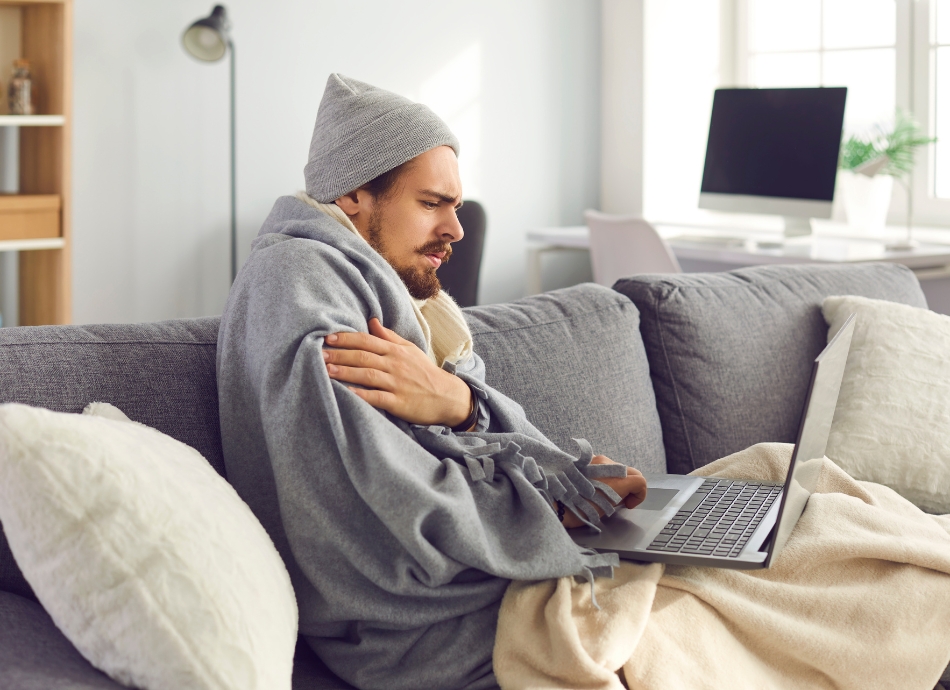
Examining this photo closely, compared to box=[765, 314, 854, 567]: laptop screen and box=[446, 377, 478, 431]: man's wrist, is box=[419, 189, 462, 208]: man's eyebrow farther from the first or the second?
box=[765, 314, 854, 567]: laptop screen

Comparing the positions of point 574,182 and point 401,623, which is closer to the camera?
point 401,623

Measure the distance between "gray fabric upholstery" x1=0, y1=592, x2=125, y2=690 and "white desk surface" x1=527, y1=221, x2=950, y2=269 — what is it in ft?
7.92

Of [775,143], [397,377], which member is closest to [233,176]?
[775,143]

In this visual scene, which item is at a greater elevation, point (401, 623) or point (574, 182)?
point (574, 182)

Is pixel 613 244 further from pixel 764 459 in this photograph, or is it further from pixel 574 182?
pixel 764 459

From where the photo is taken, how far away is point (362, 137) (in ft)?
4.67

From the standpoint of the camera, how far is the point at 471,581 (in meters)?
1.17

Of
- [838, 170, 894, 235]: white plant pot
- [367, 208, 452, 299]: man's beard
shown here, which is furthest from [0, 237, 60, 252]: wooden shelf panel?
[838, 170, 894, 235]: white plant pot

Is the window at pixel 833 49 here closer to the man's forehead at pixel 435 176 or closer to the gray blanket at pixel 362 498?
the man's forehead at pixel 435 176

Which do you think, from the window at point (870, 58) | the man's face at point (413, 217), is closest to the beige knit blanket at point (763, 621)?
the man's face at point (413, 217)

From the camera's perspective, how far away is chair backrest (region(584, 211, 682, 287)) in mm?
3162

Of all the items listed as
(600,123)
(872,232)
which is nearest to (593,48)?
(600,123)

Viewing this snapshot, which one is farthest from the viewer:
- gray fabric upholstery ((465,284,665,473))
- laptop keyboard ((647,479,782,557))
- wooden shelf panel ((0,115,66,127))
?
wooden shelf panel ((0,115,66,127))

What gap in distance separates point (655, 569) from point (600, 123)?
3.77m
